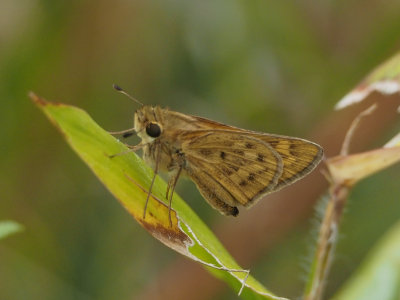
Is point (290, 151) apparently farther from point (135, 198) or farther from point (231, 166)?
point (135, 198)

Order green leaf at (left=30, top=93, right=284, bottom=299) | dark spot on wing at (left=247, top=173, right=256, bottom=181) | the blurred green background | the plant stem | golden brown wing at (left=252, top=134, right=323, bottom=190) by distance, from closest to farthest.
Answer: green leaf at (left=30, top=93, right=284, bottom=299), the plant stem, golden brown wing at (left=252, top=134, right=323, bottom=190), dark spot on wing at (left=247, top=173, right=256, bottom=181), the blurred green background

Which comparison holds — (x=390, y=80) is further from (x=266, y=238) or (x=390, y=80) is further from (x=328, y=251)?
(x=266, y=238)

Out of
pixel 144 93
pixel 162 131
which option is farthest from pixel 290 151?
pixel 144 93

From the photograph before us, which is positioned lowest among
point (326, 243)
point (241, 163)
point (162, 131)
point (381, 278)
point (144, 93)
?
point (381, 278)

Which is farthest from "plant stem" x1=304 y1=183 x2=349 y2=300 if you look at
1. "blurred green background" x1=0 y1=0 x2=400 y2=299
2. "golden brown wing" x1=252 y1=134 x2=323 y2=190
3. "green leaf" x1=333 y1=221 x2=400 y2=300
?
"blurred green background" x1=0 y1=0 x2=400 y2=299

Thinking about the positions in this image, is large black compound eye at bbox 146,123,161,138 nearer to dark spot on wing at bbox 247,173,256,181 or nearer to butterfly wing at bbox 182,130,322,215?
butterfly wing at bbox 182,130,322,215
